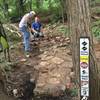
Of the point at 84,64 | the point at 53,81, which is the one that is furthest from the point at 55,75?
the point at 84,64

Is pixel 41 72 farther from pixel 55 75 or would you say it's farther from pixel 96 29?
pixel 96 29

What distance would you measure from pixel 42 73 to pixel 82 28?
2.74 metres

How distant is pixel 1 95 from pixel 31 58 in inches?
95.9

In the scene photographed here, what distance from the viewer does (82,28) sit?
224 inches

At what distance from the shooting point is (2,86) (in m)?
7.29

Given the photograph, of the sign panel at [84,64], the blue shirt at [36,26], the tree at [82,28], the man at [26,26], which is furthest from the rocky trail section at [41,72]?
the sign panel at [84,64]

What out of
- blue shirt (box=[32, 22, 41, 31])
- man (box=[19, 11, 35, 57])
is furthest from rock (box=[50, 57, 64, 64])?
blue shirt (box=[32, 22, 41, 31])

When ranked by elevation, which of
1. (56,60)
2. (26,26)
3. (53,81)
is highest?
(26,26)

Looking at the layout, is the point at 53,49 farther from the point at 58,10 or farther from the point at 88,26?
the point at 58,10

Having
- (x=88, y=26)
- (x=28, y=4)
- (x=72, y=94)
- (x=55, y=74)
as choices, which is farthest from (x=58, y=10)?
(x=88, y=26)

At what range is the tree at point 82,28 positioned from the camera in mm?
5633

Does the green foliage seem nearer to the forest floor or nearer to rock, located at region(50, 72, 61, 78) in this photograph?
the forest floor

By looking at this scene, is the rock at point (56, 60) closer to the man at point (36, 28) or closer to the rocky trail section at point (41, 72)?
the rocky trail section at point (41, 72)

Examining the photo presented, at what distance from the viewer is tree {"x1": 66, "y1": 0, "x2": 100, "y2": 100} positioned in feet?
18.5
